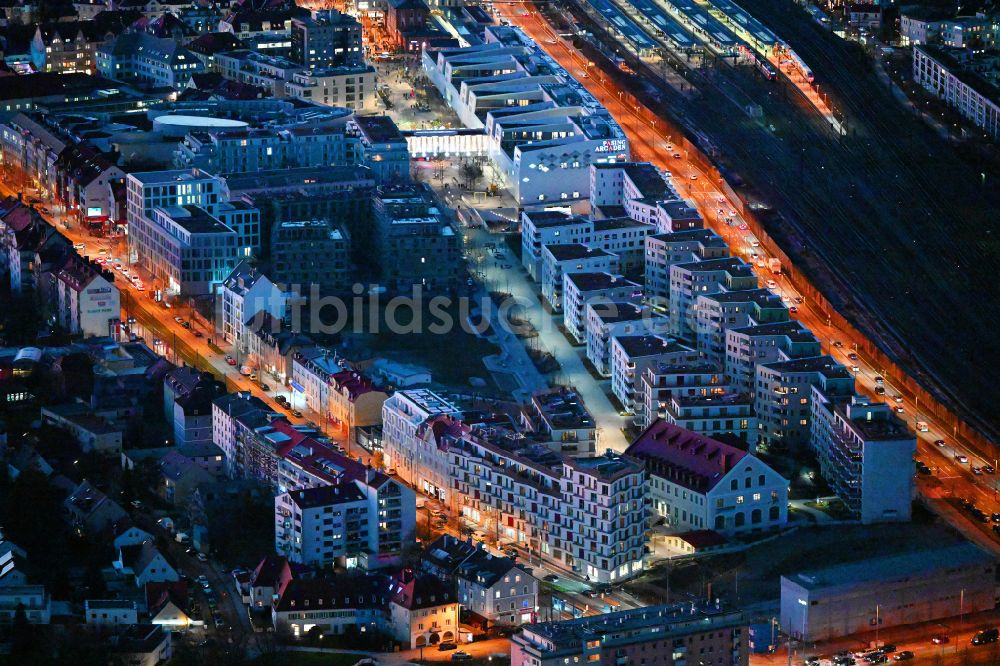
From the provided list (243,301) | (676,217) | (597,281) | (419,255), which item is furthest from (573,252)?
(243,301)

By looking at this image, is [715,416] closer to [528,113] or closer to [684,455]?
[684,455]

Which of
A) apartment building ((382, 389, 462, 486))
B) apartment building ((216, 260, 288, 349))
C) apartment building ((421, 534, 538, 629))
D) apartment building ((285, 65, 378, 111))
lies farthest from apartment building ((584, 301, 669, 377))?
apartment building ((285, 65, 378, 111))

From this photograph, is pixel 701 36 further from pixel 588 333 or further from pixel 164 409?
pixel 164 409

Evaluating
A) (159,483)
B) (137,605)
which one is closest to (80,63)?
(159,483)

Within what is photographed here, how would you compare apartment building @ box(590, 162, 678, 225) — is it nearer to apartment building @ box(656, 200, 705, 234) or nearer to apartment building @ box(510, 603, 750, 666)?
apartment building @ box(656, 200, 705, 234)

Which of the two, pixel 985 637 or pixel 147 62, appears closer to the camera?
pixel 985 637
